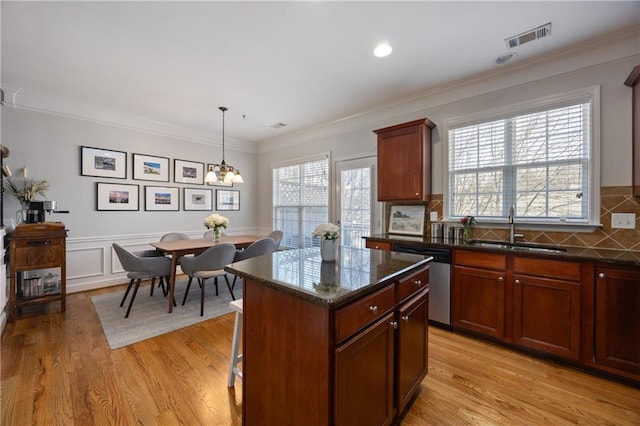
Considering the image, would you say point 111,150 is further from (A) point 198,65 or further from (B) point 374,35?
(B) point 374,35

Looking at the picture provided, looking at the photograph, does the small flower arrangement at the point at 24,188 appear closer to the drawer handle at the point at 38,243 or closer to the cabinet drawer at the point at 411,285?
the drawer handle at the point at 38,243

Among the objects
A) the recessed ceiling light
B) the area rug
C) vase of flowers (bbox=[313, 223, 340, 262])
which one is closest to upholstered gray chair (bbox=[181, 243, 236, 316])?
the area rug

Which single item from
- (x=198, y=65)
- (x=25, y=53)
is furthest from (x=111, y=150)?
(x=198, y=65)

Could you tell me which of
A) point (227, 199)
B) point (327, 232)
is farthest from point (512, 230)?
point (227, 199)

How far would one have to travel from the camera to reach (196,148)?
5.19 m

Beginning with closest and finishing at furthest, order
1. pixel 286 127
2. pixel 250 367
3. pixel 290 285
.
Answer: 1. pixel 290 285
2. pixel 250 367
3. pixel 286 127

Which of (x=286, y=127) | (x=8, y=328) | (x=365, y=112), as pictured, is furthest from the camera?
(x=286, y=127)

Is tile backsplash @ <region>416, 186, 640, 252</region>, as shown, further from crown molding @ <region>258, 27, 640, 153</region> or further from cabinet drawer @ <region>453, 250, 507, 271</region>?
crown molding @ <region>258, 27, 640, 153</region>

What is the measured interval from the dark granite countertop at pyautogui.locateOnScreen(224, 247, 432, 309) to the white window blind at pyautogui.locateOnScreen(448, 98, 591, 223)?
172cm

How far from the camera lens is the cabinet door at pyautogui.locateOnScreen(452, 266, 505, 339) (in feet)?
8.21

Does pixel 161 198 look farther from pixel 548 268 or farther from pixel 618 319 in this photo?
pixel 618 319

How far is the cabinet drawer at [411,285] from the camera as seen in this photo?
1574 millimetres

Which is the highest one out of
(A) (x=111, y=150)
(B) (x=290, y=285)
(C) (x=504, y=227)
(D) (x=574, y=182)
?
(A) (x=111, y=150)

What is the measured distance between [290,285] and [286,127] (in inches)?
164
